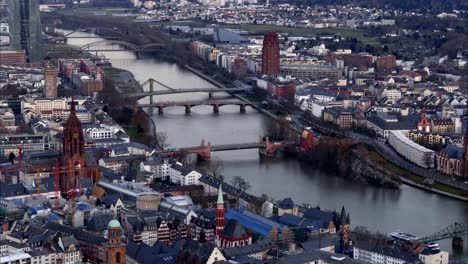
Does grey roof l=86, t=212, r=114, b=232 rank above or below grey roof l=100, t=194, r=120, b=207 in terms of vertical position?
above

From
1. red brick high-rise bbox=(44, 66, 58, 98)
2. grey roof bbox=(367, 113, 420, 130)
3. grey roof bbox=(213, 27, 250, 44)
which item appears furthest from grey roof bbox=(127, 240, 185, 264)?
grey roof bbox=(213, 27, 250, 44)

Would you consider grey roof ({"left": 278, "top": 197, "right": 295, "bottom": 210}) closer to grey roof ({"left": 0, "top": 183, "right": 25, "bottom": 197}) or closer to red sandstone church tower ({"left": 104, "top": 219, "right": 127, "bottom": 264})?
red sandstone church tower ({"left": 104, "top": 219, "right": 127, "bottom": 264})

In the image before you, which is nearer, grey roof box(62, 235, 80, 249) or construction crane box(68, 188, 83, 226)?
grey roof box(62, 235, 80, 249)

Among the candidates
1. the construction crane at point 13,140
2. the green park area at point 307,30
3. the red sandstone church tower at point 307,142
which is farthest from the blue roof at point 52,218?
the green park area at point 307,30

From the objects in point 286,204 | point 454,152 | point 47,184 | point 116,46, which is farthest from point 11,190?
point 116,46

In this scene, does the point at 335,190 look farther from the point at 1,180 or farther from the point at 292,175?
the point at 1,180

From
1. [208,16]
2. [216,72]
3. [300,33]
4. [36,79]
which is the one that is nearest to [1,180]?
[36,79]
